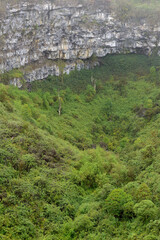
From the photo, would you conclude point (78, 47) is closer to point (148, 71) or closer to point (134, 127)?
point (148, 71)

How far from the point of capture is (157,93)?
38.8 m

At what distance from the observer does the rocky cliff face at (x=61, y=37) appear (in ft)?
125

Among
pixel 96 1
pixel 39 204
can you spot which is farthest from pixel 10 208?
pixel 96 1

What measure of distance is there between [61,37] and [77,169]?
29339mm

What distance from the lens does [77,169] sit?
21094 mm

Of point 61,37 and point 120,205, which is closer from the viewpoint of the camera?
point 120,205

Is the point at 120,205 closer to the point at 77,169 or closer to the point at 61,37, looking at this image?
the point at 77,169

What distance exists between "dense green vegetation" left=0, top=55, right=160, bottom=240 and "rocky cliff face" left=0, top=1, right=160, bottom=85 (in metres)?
4.66

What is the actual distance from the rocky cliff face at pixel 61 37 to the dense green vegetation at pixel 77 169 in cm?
466

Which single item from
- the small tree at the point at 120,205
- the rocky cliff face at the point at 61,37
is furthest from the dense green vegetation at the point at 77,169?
the rocky cliff face at the point at 61,37

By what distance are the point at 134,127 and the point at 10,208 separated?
24.3 m

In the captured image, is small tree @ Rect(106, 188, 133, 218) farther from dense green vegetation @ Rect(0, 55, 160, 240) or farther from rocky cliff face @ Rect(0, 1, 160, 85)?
rocky cliff face @ Rect(0, 1, 160, 85)

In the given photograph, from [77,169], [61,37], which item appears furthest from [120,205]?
[61,37]

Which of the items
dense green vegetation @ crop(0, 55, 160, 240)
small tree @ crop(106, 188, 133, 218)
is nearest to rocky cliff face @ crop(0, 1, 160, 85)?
dense green vegetation @ crop(0, 55, 160, 240)
